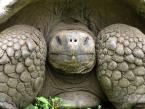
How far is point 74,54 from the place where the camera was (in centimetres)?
328

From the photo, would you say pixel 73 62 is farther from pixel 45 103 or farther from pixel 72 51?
pixel 45 103

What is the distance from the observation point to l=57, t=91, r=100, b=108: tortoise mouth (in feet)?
11.4

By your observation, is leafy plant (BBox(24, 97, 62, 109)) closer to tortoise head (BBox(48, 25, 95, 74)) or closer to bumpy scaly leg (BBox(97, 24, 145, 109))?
tortoise head (BBox(48, 25, 95, 74))

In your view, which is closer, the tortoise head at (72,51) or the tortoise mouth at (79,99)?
the tortoise head at (72,51)

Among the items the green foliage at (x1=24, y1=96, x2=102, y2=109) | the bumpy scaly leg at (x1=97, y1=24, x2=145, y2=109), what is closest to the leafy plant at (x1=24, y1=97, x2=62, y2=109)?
the green foliage at (x1=24, y1=96, x2=102, y2=109)

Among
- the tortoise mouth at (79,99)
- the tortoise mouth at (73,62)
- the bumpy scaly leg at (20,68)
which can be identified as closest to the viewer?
the bumpy scaly leg at (20,68)

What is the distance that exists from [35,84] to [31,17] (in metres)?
0.55

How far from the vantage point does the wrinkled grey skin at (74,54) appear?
3248mm

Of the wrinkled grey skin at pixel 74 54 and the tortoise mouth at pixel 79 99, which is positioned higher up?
the wrinkled grey skin at pixel 74 54

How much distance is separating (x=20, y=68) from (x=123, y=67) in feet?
2.18

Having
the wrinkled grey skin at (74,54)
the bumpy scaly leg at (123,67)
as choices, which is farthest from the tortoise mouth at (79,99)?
the bumpy scaly leg at (123,67)

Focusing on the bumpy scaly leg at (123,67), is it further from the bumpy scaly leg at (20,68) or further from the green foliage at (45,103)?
the bumpy scaly leg at (20,68)

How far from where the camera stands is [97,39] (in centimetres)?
354

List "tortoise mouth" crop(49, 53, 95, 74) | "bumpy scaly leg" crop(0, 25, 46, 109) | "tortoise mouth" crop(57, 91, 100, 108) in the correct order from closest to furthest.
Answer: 1. "bumpy scaly leg" crop(0, 25, 46, 109)
2. "tortoise mouth" crop(49, 53, 95, 74)
3. "tortoise mouth" crop(57, 91, 100, 108)
